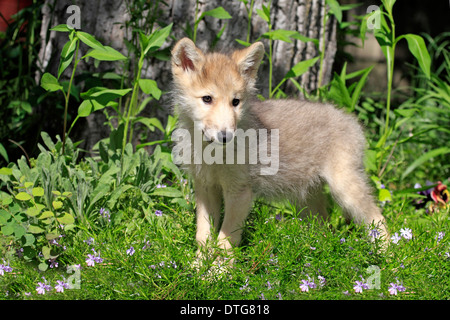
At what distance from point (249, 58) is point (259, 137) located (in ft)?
2.02

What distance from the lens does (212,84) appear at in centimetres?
341

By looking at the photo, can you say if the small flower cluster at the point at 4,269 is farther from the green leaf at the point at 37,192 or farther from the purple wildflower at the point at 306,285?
the purple wildflower at the point at 306,285

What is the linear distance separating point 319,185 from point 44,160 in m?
2.28

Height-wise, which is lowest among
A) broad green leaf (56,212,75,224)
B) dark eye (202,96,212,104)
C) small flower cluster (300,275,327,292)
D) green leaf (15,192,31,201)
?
small flower cluster (300,275,327,292)

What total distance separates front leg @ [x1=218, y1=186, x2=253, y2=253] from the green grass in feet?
0.32

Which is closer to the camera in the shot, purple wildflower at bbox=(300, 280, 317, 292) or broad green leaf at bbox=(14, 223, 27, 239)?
purple wildflower at bbox=(300, 280, 317, 292)

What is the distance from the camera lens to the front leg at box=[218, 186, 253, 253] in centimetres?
354

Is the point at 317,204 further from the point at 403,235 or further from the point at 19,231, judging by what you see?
the point at 19,231

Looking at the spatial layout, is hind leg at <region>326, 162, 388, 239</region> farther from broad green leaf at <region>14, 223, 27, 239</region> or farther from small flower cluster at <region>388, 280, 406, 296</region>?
broad green leaf at <region>14, 223, 27, 239</region>

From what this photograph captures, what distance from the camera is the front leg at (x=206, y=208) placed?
364 centimetres

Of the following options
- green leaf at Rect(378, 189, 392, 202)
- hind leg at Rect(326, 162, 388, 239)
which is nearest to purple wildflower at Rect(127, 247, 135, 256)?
hind leg at Rect(326, 162, 388, 239)

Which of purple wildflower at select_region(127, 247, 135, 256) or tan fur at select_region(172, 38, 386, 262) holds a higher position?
tan fur at select_region(172, 38, 386, 262)
